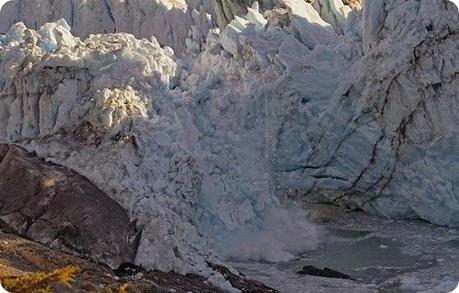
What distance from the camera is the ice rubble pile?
9.34 metres

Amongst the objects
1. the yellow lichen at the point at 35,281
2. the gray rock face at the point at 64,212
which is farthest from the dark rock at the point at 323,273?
the yellow lichen at the point at 35,281

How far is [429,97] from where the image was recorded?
9992mm

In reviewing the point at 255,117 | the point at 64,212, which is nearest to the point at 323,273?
the point at 64,212

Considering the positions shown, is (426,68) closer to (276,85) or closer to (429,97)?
(429,97)

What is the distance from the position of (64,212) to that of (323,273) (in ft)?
10.2

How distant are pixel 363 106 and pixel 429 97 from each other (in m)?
0.99

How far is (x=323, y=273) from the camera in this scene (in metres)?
7.96

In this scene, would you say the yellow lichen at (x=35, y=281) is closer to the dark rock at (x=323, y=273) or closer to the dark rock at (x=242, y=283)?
the dark rock at (x=242, y=283)

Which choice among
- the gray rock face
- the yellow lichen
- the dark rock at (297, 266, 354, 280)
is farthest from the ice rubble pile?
the yellow lichen

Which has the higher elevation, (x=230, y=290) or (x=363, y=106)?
(x=363, y=106)

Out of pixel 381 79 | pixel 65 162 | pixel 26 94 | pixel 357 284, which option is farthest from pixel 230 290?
pixel 26 94

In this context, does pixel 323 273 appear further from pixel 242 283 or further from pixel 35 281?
pixel 35 281

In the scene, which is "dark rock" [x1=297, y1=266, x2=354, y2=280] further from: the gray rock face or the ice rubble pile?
the gray rock face

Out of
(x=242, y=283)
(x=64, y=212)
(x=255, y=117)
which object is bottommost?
(x=242, y=283)
